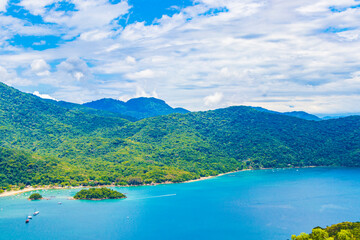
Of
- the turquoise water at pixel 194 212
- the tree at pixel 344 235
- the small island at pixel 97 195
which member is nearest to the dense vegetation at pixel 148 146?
the turquoise water at pixel 194 212

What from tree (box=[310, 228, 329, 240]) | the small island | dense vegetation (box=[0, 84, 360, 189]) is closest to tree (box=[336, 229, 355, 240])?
tree (box=[310, 228, 329, 240])

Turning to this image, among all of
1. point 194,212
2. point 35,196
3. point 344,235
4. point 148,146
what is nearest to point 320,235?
point 344,235

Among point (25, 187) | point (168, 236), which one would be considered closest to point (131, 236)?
point (168, 236)

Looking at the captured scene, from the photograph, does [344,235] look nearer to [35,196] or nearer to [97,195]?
[97,195]

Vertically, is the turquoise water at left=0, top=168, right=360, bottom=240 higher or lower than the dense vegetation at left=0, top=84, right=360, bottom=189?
lower

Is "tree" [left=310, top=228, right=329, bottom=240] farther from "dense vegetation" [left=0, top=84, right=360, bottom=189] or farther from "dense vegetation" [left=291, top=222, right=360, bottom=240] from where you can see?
"dense vegetation" [left=0, top=84, right=360, bottom=189]

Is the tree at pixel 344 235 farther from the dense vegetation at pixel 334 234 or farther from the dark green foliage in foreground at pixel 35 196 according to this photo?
the dark green foliage in foreground at pixel 35 196
